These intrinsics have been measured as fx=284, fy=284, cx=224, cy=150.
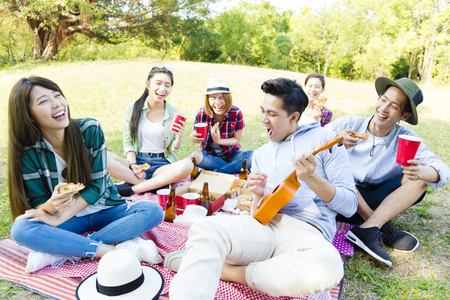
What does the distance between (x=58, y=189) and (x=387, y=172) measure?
11.1ft

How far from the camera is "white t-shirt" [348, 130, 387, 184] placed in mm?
3299

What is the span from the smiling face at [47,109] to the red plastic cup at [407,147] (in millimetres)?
2886

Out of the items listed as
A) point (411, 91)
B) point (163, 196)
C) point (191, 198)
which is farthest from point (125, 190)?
point (411, 91)

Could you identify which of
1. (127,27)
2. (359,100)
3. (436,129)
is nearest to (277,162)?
(436,129)

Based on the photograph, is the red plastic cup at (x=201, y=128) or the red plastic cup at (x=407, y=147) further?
the red plastic cup at (x=201, y=128)

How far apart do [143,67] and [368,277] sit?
15.9m

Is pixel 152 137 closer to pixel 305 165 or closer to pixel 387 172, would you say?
pixel 305 165

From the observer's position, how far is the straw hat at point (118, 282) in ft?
6.42

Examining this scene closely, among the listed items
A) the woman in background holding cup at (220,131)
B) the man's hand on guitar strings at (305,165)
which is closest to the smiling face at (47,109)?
the man's hand on guitar strings at (305,165)

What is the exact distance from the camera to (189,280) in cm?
166

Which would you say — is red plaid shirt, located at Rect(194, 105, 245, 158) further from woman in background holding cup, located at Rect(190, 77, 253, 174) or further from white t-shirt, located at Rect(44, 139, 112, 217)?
white t-shirt, located at Rect(44, 139, 112, 217)

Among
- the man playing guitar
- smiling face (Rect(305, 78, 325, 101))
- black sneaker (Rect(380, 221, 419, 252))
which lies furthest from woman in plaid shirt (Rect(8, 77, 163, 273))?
smiling face (Rect(305, 78, 325, 101))

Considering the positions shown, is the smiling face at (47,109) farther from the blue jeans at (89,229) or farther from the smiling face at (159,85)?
the smiling face at (159,85)

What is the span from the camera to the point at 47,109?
2.36m
